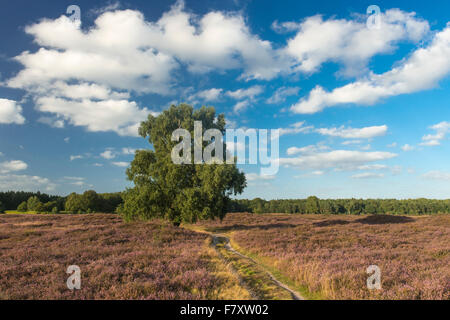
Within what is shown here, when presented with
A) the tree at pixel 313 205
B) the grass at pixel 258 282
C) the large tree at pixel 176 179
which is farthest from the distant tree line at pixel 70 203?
the tree at pixel 313 205

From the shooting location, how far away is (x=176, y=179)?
27.9 meters

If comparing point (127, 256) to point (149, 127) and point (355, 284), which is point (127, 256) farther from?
point (149, 127)

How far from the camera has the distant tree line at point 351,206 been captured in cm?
11706

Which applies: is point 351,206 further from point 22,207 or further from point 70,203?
point 22,207

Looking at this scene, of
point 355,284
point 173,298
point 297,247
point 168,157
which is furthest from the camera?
point 168,157

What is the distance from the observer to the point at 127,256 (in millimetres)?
12930

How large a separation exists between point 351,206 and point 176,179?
12743 cm

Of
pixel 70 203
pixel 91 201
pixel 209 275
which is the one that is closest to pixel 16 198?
pixel 70 203

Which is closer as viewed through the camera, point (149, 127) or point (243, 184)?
point (243, 184)

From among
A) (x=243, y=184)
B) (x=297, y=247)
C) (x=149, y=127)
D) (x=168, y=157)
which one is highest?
(x=149, y=127)

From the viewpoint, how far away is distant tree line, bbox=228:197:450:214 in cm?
11706
